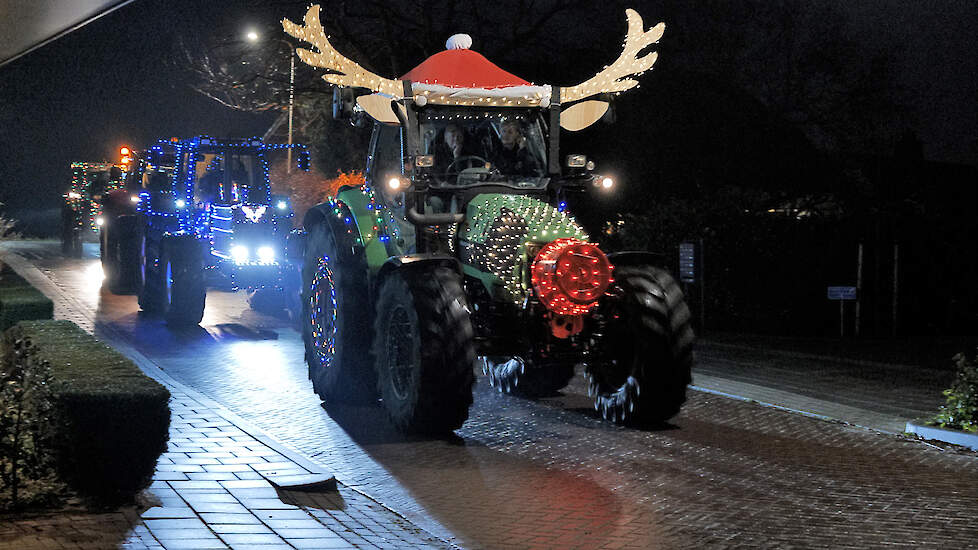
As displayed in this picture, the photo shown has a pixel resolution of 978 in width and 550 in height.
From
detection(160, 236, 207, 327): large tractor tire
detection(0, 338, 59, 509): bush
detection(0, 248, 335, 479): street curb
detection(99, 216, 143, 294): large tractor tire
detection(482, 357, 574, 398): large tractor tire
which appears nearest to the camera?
detection(0, 338, 59, 509): bush

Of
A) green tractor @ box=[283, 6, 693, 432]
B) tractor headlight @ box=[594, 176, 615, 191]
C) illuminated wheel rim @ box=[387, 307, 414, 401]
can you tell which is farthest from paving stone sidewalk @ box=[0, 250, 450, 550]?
tractor headlight @ box=[594, 176, 615, 191]

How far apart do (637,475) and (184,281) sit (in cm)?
1096

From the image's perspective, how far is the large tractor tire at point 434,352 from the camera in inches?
366

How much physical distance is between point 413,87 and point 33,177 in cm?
5656

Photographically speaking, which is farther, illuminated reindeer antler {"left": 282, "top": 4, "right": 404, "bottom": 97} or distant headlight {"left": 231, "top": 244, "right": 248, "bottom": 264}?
distant headlight {"left": 231, "top": 244, "right": 248, "bottom": 264}

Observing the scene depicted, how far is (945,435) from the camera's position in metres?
9.87

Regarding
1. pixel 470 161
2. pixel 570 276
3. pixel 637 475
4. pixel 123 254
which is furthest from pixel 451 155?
pixel 123 254

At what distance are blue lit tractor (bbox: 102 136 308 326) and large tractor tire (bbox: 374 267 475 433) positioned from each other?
26.9 feet

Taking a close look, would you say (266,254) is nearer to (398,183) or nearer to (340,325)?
(340,325)

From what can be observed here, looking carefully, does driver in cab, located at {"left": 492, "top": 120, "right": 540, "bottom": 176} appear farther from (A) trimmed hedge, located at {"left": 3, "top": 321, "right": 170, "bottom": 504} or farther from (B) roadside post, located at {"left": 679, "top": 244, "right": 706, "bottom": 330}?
(B) roadside post, located at {"left": 679, "top": 244, "right": 706, "bottom": 330}

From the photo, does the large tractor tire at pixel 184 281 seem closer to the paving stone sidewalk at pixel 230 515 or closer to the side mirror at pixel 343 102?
the side mirror at pixel 343 102

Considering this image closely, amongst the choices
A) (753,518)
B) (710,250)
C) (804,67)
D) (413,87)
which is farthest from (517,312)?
(804,67)

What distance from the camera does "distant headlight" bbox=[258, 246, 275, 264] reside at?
18.0 metres

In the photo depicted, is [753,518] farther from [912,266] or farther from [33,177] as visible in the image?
[33,177]
